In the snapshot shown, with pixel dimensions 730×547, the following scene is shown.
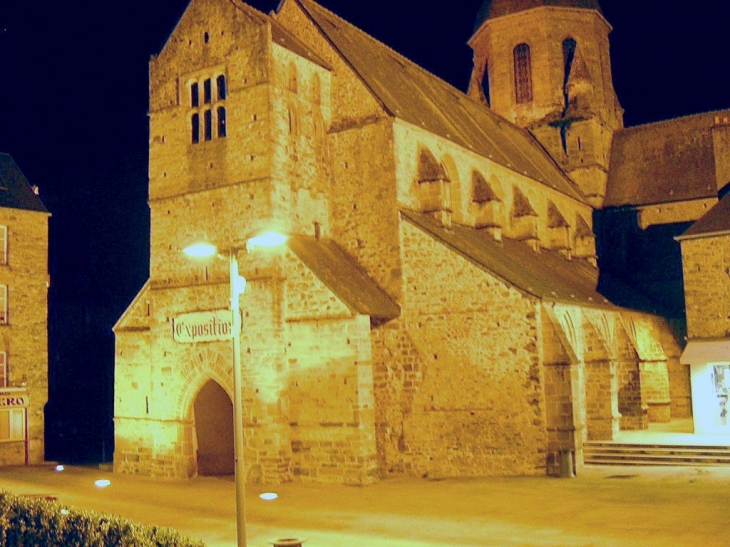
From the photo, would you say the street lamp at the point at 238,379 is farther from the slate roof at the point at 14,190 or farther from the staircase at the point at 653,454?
the slate roof at the point at 14,190

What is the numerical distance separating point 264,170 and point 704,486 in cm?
1420

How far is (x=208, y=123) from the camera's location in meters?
25.3

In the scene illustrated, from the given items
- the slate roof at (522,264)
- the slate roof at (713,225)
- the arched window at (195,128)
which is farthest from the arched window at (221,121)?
the slate roof at (713,225)

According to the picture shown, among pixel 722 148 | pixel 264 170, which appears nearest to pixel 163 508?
pixel 264 170

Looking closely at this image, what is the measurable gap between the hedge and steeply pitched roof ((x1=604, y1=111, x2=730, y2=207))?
109 feet

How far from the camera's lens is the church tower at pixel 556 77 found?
1629 inches

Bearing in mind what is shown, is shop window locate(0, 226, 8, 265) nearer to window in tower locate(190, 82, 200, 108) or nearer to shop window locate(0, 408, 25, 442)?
shop window locate(0, 408, 25, 442)

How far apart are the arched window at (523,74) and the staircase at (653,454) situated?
22797mm

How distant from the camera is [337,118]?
2611cm

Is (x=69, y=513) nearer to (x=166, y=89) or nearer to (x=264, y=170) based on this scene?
(x=264, y=170)

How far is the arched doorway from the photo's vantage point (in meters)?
25.2

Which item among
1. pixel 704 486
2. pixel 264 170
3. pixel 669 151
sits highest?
pixel 669 151

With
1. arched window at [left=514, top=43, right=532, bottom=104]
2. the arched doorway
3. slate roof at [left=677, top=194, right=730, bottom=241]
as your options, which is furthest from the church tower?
the arched doorway

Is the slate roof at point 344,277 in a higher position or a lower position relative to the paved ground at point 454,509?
higher
